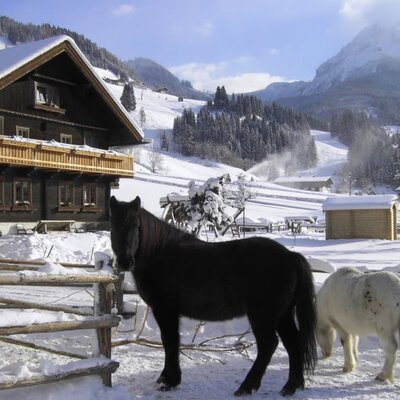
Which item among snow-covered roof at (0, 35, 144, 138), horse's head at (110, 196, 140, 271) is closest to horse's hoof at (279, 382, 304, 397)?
horse's head at (110, 196, 140, 271)

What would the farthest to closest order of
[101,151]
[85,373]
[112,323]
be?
[101,151] → [112,323] → [85,373]

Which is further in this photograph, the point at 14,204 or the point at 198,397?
the point at 14,204

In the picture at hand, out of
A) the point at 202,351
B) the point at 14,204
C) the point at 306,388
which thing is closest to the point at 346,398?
the point at 306,388

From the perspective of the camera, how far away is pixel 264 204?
74625 millimetres

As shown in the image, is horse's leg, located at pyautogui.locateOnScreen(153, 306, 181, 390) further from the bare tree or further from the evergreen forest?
the evergreen forest

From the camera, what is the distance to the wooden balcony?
2421cm

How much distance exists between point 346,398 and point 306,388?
43 cm

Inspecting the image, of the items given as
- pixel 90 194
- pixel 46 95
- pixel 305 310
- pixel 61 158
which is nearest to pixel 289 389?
pixel 305 310

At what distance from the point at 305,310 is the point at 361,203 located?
96.7 feet

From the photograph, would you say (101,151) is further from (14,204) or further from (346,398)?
(346,398)

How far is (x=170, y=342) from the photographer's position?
5141 mm

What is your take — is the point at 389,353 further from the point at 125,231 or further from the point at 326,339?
the point at 125,231

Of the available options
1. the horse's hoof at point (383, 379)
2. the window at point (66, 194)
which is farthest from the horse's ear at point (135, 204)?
the window at point (66, 194)

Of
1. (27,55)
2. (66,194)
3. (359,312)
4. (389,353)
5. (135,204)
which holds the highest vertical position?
(27,55)
